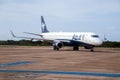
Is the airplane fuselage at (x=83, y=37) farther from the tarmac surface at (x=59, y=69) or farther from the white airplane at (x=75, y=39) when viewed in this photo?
the tarmac surface at (x=59, y=69)

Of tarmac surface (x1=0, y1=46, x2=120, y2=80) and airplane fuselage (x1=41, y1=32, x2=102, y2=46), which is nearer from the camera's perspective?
tarmac surface (x1=0, y1=46, x2=120, y2=80)

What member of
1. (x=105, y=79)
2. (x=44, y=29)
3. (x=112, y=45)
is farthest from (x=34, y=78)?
(x=112, y=45)

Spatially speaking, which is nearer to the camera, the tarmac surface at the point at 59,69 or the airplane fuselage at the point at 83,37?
the tarmac surface at the point at 59,69

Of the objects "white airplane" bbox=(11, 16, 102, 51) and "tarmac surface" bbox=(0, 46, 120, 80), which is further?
"white airplane" bbox=(11, 16, 102, 51)

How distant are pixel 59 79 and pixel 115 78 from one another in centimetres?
248

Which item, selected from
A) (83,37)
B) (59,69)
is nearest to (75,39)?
(83,37)

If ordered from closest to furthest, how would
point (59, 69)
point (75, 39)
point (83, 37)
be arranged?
1. point (59, 69)
2. point (83, 37)
3. point (75, 39)

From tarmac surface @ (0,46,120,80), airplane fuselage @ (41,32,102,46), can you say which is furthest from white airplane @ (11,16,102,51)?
tarmac surface @ (0,46,120,80)

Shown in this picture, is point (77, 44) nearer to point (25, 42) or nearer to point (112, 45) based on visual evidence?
point (112, 45)

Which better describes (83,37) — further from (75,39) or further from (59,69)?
(59,69)

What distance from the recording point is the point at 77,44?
49438 mm

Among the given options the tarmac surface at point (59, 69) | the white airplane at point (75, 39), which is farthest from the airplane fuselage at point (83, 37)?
the tarmac surface at point (59, 69)

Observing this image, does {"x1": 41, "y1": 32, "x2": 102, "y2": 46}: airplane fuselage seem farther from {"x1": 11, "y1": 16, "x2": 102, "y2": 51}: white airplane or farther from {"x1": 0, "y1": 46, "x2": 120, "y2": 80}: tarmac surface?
{"x1": 0, "y1": 46, "x2": 120, "y2": 80}: tarmac surface

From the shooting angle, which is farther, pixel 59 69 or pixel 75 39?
pixel 75 39
